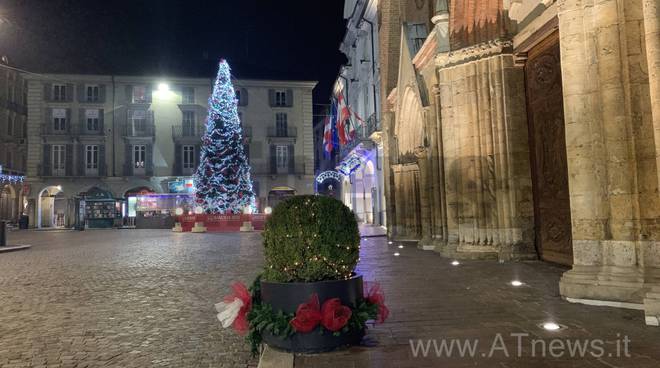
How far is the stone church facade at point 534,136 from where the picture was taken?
561 centimetres

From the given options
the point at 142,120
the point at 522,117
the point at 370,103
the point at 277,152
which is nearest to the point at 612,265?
the point at 522,117

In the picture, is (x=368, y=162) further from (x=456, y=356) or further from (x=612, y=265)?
(x=456, y=356)

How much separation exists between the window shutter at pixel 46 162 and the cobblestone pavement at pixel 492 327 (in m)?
46.1

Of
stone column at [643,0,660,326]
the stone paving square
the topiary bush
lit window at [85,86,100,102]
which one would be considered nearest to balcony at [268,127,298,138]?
lit window at [85,86,100,102]

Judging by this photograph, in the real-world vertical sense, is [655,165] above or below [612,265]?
above

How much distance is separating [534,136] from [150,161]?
41850 millimetres

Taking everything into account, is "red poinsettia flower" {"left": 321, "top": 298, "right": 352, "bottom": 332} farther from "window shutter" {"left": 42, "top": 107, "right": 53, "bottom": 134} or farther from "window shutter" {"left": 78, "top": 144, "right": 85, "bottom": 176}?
"window shutter" {"left": 42, "top": 107, "right": 53, "bottom": 134}

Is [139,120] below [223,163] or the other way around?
the other way around

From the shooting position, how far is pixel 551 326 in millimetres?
4539

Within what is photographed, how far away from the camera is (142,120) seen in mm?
45750

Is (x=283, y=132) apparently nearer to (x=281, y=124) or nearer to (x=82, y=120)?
(x=281, y=124)

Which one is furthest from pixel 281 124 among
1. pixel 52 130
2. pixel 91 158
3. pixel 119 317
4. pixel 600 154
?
pixel 600 154

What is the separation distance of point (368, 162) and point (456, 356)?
1148 inches

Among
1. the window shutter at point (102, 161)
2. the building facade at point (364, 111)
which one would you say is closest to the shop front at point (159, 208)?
the window shutter at point (102, 161)
